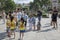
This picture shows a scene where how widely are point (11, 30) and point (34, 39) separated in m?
1.48

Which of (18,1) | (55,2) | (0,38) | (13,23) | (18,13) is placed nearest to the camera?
(13,23)

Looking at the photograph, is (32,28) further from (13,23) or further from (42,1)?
(42,1)

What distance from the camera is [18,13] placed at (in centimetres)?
1708

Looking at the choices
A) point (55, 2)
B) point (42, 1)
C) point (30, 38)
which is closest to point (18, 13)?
point (30, 38)

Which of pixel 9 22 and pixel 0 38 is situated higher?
pixel 9 22

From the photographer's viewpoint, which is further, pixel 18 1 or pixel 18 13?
pixel 18 1

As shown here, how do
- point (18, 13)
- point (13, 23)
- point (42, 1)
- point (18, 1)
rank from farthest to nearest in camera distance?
point (42, 1) < point (18, 1) < point (18, 13) < point (13, 23)

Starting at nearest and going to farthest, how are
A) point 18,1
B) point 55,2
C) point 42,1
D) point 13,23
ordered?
point 13,23, point 18,1, point 42,1, point 55,2

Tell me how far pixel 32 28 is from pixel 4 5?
2352cm

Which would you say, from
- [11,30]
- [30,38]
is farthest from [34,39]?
[11,30]

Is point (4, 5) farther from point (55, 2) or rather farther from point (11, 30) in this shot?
point (55, 2)

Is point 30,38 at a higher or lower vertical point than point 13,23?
lower

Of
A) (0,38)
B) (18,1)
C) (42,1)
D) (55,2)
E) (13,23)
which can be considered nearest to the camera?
(13,23)

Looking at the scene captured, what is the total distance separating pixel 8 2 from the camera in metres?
40.8
